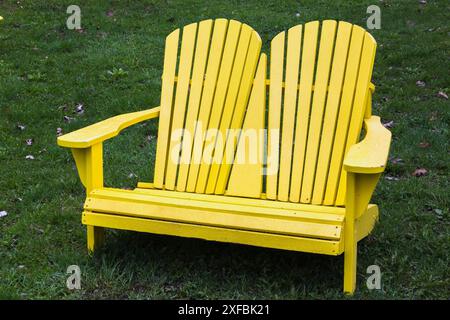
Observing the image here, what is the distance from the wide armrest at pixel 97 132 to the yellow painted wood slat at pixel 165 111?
0.21 feet

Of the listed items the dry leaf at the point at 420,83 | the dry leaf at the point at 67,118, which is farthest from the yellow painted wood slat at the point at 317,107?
the dry leaf at the point at 420,83

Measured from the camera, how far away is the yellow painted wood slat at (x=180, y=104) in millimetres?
3822

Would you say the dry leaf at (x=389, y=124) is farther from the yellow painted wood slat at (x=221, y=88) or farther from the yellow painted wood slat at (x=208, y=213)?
the yellow painted wood slat at (x=208, y=213)

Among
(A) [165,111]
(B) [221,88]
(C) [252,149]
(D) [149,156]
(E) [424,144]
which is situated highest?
(B) [221,88]

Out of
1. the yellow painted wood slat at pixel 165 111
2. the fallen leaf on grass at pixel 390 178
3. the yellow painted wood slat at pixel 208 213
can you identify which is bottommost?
the fallen leaf on grass at pixel 390 178

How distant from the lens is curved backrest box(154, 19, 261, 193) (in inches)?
149

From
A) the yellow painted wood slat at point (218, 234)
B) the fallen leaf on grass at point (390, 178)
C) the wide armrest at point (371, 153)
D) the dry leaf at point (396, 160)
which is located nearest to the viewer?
the wide armrest at point (371, 153)

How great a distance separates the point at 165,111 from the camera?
3883 millimetres

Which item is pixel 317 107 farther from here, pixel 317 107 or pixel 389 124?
pixel 389 124

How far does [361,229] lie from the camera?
3170mm

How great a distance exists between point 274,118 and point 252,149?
214 mm

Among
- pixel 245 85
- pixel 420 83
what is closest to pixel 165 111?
pixel 245 85

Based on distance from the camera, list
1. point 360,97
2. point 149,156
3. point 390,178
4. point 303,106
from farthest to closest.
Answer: point 149,156 → point 390,178 → point 303,106 → point 360,97
